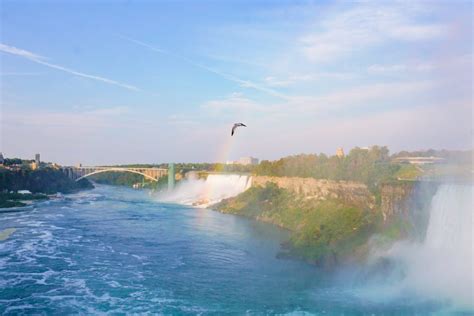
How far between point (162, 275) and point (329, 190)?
1166 centimetres

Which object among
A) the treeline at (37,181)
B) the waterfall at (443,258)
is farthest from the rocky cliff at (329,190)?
the treeline at (37,181)

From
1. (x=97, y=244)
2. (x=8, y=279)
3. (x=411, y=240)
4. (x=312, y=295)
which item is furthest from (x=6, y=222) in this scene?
(x=411, y=240)

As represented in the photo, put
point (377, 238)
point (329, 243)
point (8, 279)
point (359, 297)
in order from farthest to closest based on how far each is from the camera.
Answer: point (329, 243) → point (377, 238) → point (8, 279) → point (359, 297)

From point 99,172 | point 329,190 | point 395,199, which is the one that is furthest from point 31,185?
point 395,199

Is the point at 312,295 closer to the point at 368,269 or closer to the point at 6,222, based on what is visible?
the point at 368,269

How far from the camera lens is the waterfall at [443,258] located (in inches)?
424

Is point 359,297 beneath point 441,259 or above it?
beneath

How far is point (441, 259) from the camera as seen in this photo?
38.9 ft

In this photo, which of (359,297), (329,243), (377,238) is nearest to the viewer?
(359,297)

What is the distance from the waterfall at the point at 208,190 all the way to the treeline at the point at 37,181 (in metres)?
10.5

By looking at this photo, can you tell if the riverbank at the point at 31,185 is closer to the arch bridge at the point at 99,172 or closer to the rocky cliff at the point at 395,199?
the arch bridge at the point at 99,172

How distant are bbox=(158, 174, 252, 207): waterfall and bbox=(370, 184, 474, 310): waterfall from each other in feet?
66.6

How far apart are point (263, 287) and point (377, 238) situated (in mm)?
5013

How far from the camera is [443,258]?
11844mm
